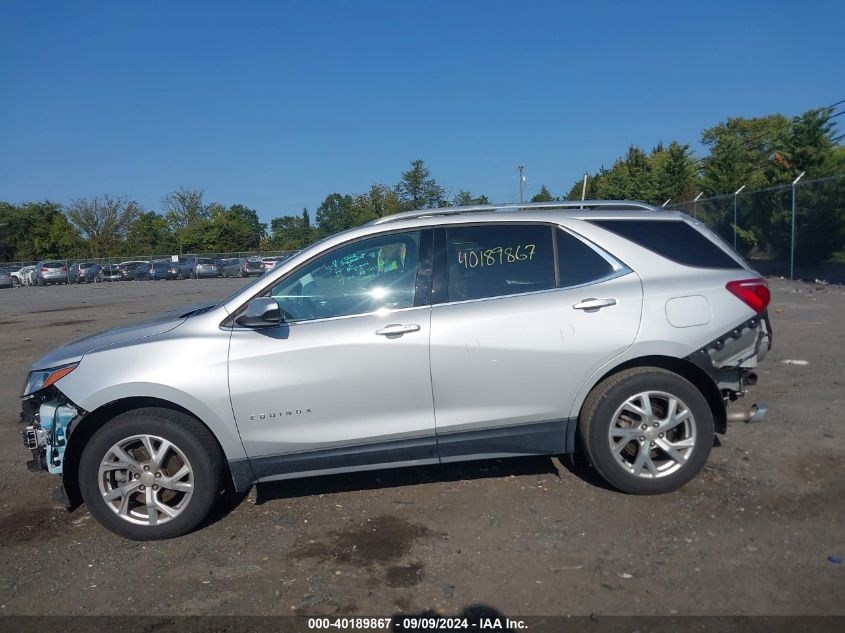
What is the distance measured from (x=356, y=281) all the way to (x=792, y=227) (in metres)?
16.9

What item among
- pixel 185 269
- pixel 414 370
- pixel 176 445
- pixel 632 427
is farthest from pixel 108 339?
pixel 185 269

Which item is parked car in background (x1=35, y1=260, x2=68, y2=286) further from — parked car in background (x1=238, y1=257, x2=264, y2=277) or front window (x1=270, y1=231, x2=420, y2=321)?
front window (x1=270, y1=231, x2=420, y2=321)

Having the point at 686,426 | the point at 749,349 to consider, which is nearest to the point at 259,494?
the point at 686,426

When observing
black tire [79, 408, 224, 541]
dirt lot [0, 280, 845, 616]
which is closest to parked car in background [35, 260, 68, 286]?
dirt lot [0, 280, 845, 616]

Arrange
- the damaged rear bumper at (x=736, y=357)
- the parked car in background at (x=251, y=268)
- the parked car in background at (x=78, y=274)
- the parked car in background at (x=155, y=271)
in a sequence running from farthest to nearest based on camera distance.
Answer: the parked car in background at (x=155, y=271), the parked car in background at (x=78, y=274), the parked car in background at (x=251, y=268), the damaged rear bumper at (x=736, y=357)

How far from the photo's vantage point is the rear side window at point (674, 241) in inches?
179

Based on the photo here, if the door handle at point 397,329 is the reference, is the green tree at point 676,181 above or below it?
above

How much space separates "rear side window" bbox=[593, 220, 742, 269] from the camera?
455 centimetres

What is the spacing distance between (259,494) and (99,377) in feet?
4.70

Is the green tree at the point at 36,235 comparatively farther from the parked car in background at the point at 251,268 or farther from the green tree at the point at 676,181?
the green tree at the point at 676,181

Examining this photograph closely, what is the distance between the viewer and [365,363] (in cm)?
412

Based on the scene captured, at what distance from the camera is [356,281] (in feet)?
14.5

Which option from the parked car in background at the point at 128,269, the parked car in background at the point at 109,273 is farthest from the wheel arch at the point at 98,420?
the parked car in background at the point at 109,273

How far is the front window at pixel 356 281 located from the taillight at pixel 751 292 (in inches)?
82.1
